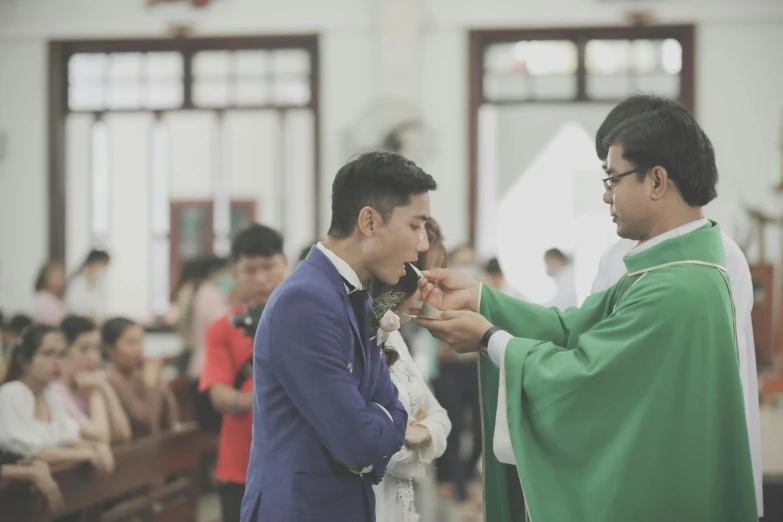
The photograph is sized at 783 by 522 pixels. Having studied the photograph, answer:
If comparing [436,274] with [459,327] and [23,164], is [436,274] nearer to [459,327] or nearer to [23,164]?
[459,327]

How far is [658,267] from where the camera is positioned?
2.41 meters

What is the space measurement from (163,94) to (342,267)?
28.9 ft

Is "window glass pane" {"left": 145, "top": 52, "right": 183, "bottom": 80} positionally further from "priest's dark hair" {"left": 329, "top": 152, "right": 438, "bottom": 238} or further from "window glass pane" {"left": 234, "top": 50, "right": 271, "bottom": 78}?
"priest's dark hair" {"left": 329, "top": 152, "right": 438, "bottom": 238}

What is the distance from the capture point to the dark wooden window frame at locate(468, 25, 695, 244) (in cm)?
971

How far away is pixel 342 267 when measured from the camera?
206 cm

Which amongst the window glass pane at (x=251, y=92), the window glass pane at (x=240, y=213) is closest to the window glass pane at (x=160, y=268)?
the window glass pane at (x=240, y=213)

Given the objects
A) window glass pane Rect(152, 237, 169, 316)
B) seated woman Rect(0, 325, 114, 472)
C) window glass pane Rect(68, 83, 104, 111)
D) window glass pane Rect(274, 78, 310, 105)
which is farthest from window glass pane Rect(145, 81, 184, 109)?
seated woman Rect(0, 325, 114, 472)

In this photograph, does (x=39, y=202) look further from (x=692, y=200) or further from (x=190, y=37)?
(x=692, y=200)

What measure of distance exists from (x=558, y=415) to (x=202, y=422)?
3.43m

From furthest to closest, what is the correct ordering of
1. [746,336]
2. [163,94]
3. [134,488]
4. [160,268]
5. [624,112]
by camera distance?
[160,268]
[163,94]
[134,488]
[624,112]
[746,336]

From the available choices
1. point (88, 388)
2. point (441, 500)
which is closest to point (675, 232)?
point (88, 388)

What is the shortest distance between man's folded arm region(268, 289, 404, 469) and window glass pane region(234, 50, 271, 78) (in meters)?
8.60

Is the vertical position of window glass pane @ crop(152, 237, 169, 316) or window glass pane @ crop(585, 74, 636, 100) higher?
window glass pane @ crop(585, 74, 636, 100)

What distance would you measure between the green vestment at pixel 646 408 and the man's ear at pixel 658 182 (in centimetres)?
12
